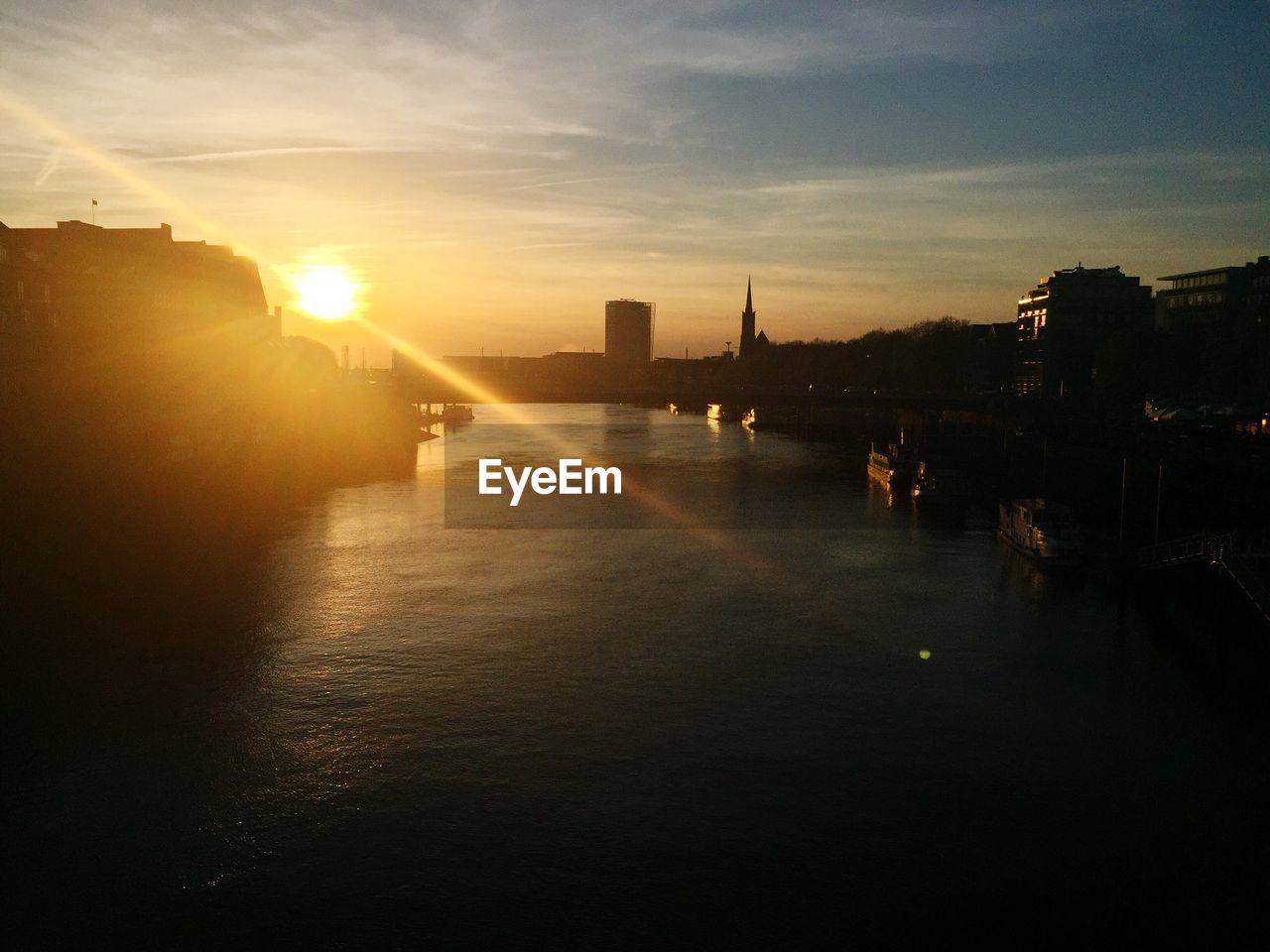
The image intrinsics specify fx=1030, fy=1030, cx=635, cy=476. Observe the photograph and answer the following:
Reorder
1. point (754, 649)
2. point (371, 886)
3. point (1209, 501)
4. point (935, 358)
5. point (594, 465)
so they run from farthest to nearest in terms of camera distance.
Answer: point (935, 358) < point (594, 465) < point (1209, 501) < point (754, 649) < point (371, 886)

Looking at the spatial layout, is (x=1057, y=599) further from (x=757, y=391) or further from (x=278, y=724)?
(x=757, y=391)

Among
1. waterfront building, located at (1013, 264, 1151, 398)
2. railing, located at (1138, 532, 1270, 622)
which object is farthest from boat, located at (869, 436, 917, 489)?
waterfront building, located at (1013, 264, 1151, 398)

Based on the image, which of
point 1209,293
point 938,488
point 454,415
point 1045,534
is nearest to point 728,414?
point 454,415

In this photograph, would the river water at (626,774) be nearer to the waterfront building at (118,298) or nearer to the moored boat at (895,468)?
the waterfront building at (118,298)

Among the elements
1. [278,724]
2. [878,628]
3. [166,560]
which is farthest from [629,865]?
[166,560]

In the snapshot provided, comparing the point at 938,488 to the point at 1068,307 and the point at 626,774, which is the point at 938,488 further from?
the point at 1068,307
